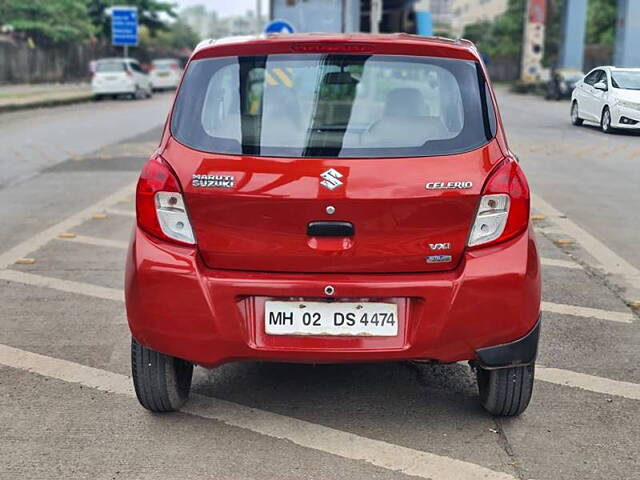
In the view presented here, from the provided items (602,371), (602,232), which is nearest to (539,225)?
(602,232)

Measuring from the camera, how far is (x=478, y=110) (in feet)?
12.1

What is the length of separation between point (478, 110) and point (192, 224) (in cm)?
123

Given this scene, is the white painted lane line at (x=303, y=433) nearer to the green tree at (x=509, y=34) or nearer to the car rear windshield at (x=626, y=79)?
the car rear windshield at (x=626, y=79)

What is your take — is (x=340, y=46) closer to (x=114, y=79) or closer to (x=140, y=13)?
(x=114, y=79)

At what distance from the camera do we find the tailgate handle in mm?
3461

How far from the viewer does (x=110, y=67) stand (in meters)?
33.9

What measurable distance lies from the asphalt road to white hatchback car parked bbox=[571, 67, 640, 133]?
0.24m

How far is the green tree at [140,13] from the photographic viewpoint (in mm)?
60875

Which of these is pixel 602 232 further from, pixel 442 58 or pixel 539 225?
pixel 442 58

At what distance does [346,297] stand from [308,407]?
31.5 inches

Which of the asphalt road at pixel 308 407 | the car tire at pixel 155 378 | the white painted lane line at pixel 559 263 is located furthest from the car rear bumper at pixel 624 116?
the white painted lane line at pixel 559 263

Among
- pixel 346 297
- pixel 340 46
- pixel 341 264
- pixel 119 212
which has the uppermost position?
pixel 340 46

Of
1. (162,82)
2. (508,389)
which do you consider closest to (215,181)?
(508,389)

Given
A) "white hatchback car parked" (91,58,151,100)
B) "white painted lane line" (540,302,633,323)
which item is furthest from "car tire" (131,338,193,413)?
"white hatchback car parked" (91,58,151,100)
